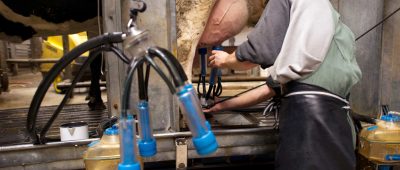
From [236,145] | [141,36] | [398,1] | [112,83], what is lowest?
[236,145]

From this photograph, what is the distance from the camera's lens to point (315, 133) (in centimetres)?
103

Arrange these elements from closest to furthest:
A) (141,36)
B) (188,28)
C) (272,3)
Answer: (141,36), (272,3), (188,28)

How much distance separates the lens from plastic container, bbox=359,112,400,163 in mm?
1261

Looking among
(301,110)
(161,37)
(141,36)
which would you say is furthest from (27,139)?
(301,110)

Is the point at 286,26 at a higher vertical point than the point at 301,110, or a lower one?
higher

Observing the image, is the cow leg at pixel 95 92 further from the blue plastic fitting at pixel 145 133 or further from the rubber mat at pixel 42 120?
the blue plastic fitting at pixel 145 133

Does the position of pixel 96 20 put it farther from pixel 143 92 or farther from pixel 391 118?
pixel 391 118

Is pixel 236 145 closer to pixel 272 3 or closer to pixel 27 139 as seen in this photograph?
pixel 272 3

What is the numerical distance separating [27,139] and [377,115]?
1868 millimetres

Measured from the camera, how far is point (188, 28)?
4.58ft

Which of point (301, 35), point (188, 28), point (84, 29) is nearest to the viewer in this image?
Result: point (301, 35)

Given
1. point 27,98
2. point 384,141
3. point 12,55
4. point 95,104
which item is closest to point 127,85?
point 384,141

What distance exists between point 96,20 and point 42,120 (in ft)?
2.77

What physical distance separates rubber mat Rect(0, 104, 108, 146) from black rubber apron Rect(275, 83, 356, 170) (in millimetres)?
942
